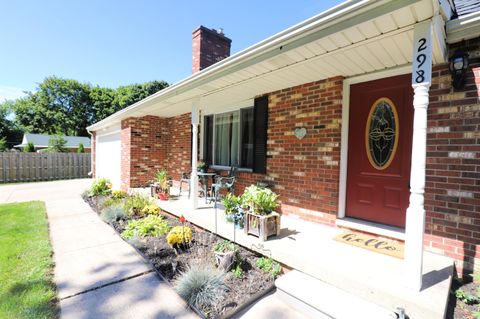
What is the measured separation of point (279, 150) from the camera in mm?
4637

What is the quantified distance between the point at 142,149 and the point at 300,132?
5.67 metres

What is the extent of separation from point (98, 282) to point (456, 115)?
4547 millimetres

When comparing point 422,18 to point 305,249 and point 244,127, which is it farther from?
point 244,127

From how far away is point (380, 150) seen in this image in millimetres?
3465

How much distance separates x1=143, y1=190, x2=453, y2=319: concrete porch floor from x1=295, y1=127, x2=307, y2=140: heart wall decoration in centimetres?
150

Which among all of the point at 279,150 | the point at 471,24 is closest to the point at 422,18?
the point at 471,24

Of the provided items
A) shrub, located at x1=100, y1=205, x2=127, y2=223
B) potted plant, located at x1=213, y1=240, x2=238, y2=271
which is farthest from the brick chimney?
potted plant, located at x1=213, y1=240, x2=238, y2=271

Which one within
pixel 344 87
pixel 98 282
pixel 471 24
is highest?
pixel 471 24

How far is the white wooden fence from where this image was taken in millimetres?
13023

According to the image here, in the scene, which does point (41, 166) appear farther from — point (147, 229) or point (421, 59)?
point (421, 59)

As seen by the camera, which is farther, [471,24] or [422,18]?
[471,24]

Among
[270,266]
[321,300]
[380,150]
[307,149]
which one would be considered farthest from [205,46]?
[321,300]

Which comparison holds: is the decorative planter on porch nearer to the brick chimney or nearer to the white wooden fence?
the brick chimney

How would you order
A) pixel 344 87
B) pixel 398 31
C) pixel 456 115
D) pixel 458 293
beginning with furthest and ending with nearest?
pixel 344 87 → pixel 456 115 → pixel 458 293 → pixel 398 31
